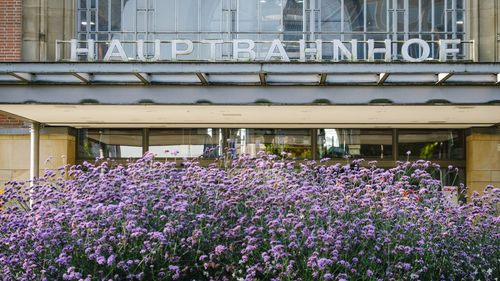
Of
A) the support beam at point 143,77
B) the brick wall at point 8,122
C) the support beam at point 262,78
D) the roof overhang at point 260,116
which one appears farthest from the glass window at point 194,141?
the support beam at point 262,78

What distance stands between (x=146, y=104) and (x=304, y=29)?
5.23 m

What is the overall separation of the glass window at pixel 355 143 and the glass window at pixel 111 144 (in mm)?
4942

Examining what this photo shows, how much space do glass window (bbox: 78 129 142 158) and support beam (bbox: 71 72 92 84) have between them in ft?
13.8

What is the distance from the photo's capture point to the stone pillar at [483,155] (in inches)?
546

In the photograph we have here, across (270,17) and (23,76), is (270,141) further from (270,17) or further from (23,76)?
(23,76)

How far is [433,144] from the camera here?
47.0 ft

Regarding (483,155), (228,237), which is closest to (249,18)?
(483,155)

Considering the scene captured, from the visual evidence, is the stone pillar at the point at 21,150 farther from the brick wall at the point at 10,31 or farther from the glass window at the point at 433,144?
the glass window at the point at 433,144

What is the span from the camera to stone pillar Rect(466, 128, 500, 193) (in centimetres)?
1388

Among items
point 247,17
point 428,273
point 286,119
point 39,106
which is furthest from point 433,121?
point 39,106

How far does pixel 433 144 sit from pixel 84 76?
29.8 feet

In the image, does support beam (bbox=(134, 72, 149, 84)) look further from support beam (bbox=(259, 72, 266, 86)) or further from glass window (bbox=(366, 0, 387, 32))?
glass window (bbox=(366, 0, 387, 32))

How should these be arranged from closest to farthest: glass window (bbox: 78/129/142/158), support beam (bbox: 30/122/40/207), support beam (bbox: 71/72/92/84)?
support beam (bbox: 71/72/92/84), support beam (bbox: 30/122/40/207), glass window (bbox: 78/129/142/158)

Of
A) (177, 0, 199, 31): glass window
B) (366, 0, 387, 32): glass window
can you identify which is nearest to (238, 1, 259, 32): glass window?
(177, 0, 199, 31): glass window
